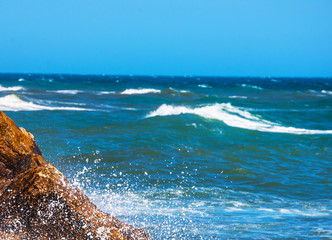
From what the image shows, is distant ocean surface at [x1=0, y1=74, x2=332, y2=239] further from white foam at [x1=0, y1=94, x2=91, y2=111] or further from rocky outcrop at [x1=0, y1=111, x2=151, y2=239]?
white foam at [x1=0, y1=94, x2=91, y2=111]

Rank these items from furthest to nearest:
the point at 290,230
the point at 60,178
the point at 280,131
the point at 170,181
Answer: the point at 280,131 < the point at 170,181 < the point at 290,230 < the point at 60,178

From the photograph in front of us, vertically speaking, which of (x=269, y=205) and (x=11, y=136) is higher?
(x=11, y=136)

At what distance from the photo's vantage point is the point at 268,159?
12.1 meters

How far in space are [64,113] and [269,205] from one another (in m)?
15.5

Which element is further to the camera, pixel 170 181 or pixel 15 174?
pixel 170 181

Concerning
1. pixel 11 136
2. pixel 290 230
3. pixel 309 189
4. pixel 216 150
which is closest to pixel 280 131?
pixel 216 150

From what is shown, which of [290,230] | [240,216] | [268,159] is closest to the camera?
[290,230]

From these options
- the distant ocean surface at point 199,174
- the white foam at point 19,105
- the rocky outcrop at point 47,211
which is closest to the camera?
the rocky outcrop at point 47,211

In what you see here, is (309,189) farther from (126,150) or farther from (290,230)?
(126,150)

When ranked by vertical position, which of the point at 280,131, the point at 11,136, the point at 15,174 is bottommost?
the point at 280,131

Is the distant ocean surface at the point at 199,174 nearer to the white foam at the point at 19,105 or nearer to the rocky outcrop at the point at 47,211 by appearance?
the rocky outcrop at the point at 47,211

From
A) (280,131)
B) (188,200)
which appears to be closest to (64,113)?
(280,131)

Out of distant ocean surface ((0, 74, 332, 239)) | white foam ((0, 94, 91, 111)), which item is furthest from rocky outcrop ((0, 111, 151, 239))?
white foam ((0, 94, 91, 111))

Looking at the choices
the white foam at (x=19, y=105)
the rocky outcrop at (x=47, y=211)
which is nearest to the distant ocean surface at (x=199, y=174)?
the rocky outcrop at (x=47, y=211)
